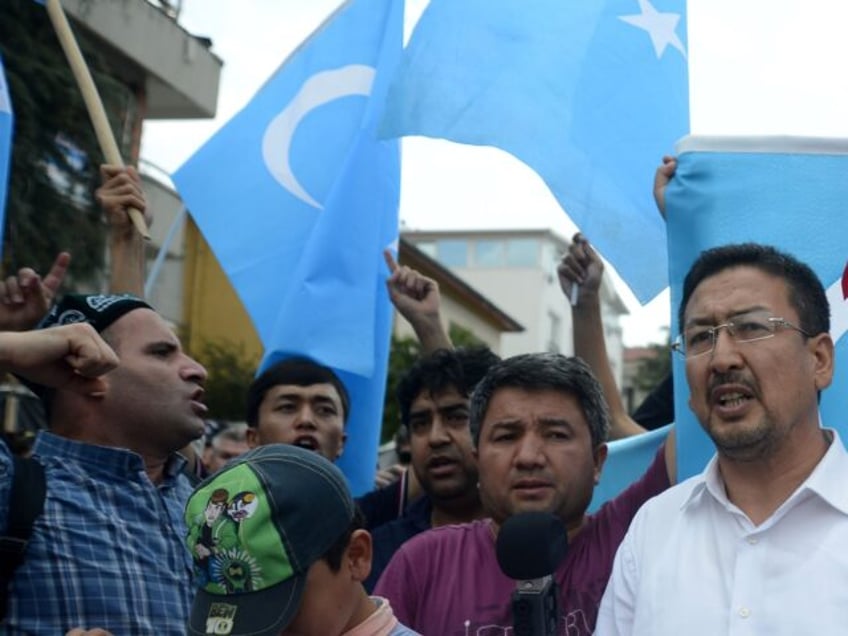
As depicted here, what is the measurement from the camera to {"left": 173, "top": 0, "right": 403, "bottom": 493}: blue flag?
5.12 m

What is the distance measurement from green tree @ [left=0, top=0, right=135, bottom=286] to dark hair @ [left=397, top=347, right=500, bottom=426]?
6474 millimetres

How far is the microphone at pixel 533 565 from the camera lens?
7.95ft

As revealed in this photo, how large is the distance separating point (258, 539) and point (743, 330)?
1123 millimetres

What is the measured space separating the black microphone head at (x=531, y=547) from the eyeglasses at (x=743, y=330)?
593 mm

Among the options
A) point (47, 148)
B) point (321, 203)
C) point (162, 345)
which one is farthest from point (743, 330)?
point (47, 148)

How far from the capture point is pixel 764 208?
3.50m

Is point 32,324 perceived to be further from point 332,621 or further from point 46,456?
point 332,621

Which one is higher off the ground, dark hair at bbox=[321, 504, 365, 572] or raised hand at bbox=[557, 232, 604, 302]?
raised hand at bbox=[557, 232, 604, 302]

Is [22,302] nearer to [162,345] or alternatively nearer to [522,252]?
[162,345]

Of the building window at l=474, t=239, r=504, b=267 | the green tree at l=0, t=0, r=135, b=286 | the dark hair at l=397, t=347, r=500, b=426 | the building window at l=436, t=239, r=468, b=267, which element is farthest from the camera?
the building window at l=436, t=239, r=468, b=267

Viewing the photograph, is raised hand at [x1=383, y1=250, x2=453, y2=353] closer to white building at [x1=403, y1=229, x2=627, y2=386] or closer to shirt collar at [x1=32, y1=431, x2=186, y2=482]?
shirt collar at [x1=32, y1=431, x2=186, y2=482]

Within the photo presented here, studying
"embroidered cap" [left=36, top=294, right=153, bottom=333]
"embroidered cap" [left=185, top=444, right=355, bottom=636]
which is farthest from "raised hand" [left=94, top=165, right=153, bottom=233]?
"embroidered cap" [left=185, top=444, right=355, bottom=636]

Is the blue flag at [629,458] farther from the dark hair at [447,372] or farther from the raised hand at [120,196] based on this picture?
the raised hand at [120,196]

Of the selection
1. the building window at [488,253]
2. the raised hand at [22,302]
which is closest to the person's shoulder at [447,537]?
the raised hand at [22,302]
